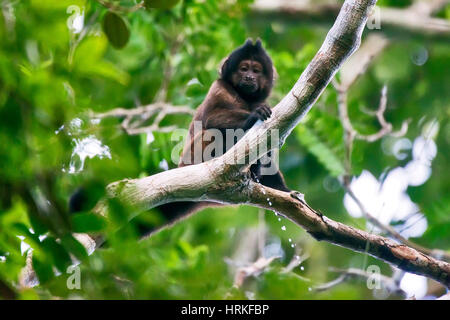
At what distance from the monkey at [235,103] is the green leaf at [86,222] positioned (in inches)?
140

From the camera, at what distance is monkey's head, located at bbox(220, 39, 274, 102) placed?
23.9ft

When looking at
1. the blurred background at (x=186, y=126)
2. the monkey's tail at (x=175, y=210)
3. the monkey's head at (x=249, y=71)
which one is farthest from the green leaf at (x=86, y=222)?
the monkey's head at (x=249, y=71)

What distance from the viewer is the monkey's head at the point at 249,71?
7281mm

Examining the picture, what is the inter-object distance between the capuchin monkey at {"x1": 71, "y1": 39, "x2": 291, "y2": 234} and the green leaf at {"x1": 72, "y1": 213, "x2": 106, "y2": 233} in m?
3.54

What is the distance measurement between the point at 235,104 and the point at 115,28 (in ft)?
8.69

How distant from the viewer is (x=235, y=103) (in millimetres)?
6984

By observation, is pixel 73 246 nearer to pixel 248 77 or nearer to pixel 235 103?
pixel 235 103

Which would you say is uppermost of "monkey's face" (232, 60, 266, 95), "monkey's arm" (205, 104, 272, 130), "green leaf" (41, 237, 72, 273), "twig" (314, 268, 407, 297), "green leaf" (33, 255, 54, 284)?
"monkey's face" (232, 60, 266, 95)

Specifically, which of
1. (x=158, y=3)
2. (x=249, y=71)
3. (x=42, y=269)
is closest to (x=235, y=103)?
(x=249, y=71)

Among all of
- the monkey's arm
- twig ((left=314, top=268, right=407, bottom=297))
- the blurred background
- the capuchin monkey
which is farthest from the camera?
twig ((left=314, top=268, right=407, bottom=297))

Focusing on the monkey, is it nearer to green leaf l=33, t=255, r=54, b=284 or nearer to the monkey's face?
the monkey's face

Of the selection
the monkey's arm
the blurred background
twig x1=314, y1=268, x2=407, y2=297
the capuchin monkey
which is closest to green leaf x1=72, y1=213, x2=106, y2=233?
the blurred background

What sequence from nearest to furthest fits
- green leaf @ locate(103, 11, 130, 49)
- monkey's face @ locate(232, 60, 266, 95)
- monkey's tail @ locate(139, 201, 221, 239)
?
green leaf @ locate(103, 11, 130, 49)
monkey's tail @ locate(139, 201, 221, 239)
monkey's face @ locate(232, 60, 266, 95)
